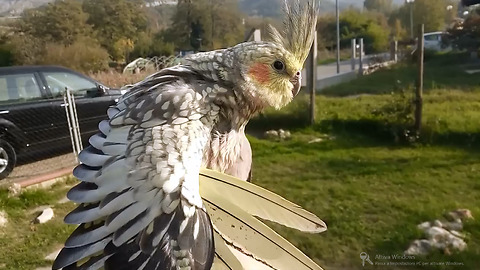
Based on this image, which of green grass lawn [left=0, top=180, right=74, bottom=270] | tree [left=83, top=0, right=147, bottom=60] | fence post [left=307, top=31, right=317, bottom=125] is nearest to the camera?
green grass lawn [left=0, top=180, right=74, bottom=270]

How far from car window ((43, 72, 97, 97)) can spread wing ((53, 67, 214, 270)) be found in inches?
199

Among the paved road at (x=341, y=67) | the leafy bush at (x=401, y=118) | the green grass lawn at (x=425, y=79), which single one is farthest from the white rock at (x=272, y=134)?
the paved road at (x=341, y=67)

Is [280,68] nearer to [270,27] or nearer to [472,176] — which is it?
[270,27]

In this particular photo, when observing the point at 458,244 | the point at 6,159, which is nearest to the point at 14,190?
the point at 6,159

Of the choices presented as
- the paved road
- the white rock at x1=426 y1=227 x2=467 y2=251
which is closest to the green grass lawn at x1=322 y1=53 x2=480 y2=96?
the paved road

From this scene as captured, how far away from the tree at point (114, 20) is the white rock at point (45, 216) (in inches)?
250

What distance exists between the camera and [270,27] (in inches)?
47.8

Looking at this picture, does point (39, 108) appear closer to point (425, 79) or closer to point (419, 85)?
point (419, 85)

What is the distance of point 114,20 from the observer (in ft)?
33.0

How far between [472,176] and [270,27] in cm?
453

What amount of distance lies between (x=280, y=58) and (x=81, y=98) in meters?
5.28

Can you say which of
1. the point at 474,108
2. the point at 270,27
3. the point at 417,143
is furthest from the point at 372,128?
the point at 270,27

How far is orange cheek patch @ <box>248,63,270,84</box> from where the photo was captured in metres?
1.08

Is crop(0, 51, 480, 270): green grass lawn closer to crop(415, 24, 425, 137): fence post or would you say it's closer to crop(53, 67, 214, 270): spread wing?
crop(415, 24, 425, 137): fence post
